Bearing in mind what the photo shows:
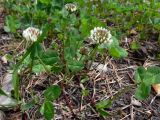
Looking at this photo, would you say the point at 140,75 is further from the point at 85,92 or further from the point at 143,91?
the point at 85,92

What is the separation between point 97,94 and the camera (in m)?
1.76

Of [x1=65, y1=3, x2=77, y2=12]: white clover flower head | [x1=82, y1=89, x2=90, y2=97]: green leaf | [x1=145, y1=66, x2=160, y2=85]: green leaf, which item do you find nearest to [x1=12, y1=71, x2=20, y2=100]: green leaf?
[x1=82, y1=89, x2=90, y2=97]: green leaf

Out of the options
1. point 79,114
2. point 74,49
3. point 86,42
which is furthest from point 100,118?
point 86,42

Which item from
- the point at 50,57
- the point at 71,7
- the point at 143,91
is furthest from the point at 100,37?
the point at 71,7

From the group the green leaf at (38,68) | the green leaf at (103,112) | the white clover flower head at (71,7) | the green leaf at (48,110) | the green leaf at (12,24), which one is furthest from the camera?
the white clover flower head at (71,7)

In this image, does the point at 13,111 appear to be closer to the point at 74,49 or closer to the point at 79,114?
the point at 79,114

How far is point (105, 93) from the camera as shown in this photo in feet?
5.83

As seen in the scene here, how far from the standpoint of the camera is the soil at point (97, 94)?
163 centimetres

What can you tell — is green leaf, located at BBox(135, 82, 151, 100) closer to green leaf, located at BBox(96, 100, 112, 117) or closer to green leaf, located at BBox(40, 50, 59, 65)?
green leaf, located at BBox(96, 100, 112, 117)

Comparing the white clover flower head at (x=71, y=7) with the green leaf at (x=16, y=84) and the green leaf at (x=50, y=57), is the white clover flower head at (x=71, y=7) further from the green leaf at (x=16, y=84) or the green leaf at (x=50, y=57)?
the green leaf at (x=16, y=84)

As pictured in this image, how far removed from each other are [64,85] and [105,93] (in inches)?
7.9

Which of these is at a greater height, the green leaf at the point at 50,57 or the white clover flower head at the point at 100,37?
the white clover flower head at the point at 100,37

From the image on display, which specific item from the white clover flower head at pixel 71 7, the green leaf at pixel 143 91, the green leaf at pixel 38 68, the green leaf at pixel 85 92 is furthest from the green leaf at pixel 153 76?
the white clover flower head at pixel 71 7

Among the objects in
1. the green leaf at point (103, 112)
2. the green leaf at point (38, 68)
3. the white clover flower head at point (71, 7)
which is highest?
the white clover flower head at point (71, 7)
